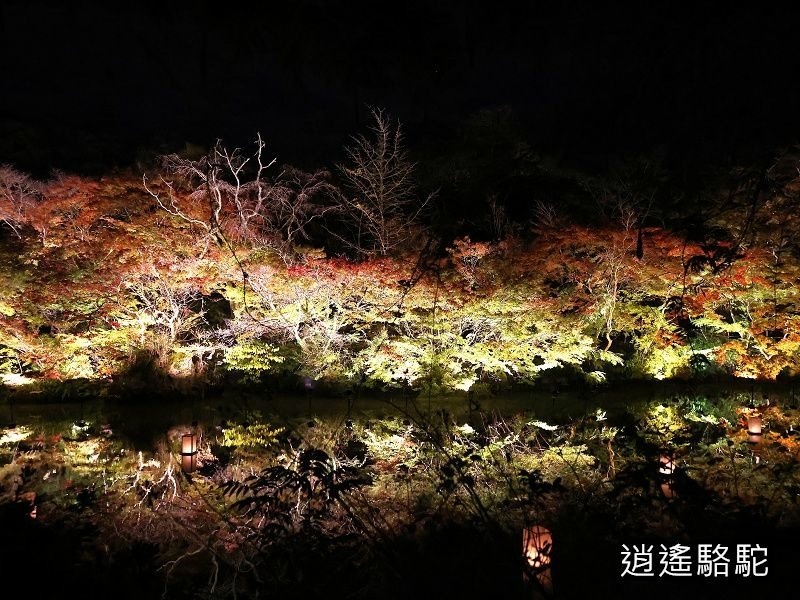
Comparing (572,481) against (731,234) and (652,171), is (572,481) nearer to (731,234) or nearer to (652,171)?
(731,234)

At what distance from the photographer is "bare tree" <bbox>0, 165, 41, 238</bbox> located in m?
11.6

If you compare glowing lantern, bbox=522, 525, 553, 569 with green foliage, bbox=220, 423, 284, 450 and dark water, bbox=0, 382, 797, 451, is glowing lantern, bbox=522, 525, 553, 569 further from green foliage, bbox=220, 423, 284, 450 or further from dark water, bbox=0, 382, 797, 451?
dark water, bbox=0, 382, 797, 451

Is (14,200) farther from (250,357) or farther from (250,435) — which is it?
(250,435)

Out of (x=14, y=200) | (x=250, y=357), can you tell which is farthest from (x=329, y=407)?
(x=14, y=200)

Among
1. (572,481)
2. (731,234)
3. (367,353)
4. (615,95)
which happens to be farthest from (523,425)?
(615,95)

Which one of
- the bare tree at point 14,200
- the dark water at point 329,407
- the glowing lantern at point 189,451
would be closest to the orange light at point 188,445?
the glowing lantern at point 189,451

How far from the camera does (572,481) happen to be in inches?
218

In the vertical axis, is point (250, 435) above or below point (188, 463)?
above

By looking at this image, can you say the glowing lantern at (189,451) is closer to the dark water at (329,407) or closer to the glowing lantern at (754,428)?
the dark water at (329,407)

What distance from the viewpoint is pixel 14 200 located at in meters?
11.8

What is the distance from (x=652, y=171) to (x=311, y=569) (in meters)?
13.4

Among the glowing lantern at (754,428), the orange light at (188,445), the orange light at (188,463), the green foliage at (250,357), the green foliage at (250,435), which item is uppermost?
the green foliage at (250,357)

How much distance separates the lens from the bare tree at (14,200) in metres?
11.6

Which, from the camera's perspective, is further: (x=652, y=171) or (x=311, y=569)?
(x=652, y=171)
